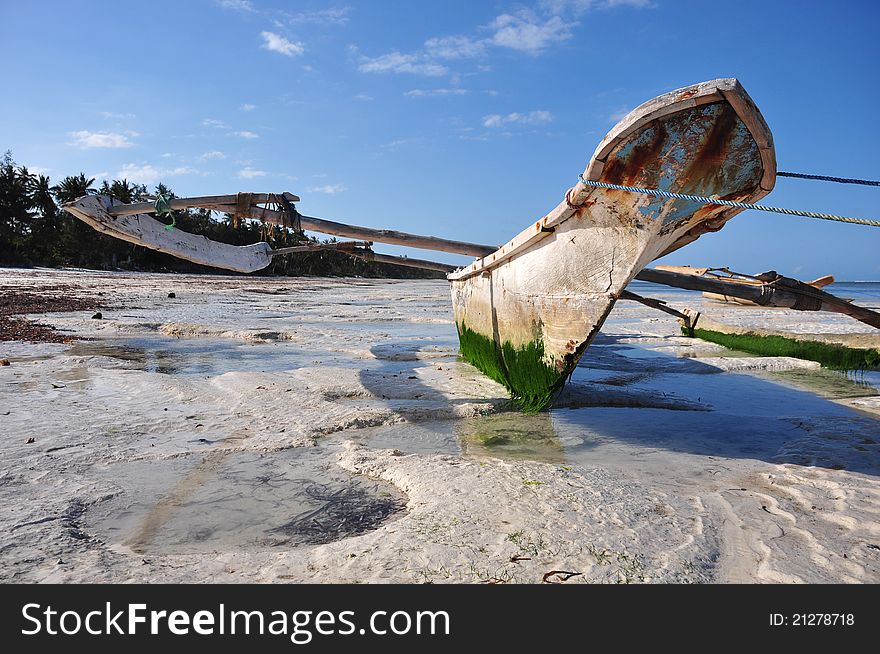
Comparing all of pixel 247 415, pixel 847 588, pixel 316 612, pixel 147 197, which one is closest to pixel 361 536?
pixel 316 612

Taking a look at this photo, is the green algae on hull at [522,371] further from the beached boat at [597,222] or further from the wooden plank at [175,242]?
the wooden plank at [175,242]

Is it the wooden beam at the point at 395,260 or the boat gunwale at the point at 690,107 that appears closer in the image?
the boat gunwale at the point at 690,107

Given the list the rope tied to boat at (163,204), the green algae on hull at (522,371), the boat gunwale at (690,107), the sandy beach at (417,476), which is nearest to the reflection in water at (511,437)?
the sandy beach at (417,476)

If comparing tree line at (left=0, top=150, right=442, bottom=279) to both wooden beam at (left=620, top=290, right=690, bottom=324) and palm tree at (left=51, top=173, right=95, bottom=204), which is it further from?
wooden beam at (left=620, top=290, right=690, bottom=324)

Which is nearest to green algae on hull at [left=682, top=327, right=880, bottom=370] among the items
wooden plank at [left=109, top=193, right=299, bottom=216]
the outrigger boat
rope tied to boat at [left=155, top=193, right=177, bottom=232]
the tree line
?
the outrigger boat

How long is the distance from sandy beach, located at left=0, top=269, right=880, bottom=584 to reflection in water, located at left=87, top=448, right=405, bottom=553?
0.01 metres

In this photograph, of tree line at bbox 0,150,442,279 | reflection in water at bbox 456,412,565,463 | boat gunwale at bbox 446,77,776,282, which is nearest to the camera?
boat gunwale at bbox 446,77,776,282

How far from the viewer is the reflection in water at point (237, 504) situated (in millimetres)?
1946

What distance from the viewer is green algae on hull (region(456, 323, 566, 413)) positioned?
3.86 m

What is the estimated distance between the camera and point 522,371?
4227mm

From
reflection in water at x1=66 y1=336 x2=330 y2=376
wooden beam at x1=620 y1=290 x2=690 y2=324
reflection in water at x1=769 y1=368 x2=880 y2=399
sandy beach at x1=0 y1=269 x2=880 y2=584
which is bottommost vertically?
sandy beach at x1=0 y1=269 x2=880 y2=584

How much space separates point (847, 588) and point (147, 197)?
233 inches

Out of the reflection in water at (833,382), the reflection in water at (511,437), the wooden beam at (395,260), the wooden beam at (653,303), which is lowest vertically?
the reflection in water at (511,437)

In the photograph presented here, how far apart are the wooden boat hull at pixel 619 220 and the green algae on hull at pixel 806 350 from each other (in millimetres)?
4681
